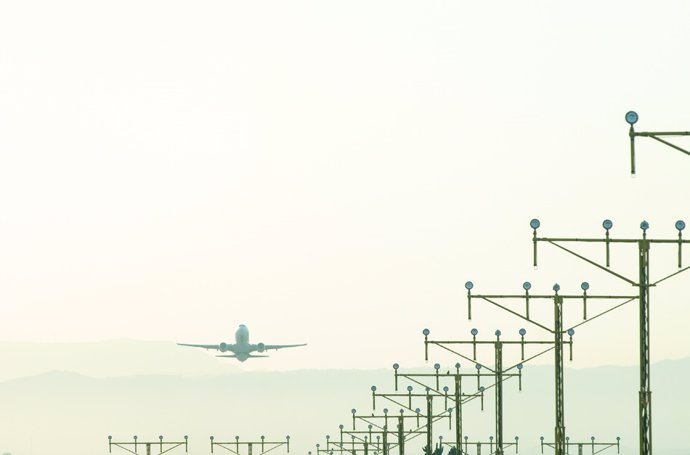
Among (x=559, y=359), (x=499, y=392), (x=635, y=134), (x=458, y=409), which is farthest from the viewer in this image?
(x=458, y=409)

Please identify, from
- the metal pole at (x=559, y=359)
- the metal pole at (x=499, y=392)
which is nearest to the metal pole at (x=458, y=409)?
the metal pole at (x=499, y=392)

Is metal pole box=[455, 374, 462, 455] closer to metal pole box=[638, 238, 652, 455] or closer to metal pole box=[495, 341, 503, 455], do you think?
metal pole box=[495, 341, 503, 455]

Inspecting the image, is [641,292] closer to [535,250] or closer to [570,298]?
[535,250]

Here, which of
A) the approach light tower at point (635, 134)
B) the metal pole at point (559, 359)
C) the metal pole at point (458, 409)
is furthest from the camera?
the metal pole at point (458, 409)

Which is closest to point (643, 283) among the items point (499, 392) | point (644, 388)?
point (644, 388)

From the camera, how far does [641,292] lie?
48.2m

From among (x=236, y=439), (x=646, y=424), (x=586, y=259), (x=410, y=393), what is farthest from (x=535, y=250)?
(x=236, y=439)

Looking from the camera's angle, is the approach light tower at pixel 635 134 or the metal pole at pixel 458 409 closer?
the approach light tower at pixel 635 134

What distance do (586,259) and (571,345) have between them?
77.4 ft

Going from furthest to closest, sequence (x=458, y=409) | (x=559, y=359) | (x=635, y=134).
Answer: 1. (x=458, y=409)
2. (x=559, y=359)
3. (x=635, y=134)

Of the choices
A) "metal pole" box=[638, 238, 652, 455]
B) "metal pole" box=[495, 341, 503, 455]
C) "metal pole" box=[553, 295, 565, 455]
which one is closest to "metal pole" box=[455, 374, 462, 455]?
"metal pole" box=[495, 341, 503, 455]

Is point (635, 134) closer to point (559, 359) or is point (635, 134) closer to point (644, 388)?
A: point (644, 388)

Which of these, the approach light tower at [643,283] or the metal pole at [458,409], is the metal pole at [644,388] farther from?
the metal pole at [458,409]

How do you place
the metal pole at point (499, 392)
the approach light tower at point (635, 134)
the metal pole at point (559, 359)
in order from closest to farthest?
the approach light tower at point (635, 134) < the metal pole at point (559, 359) < the metal pole at point (499, 392)
